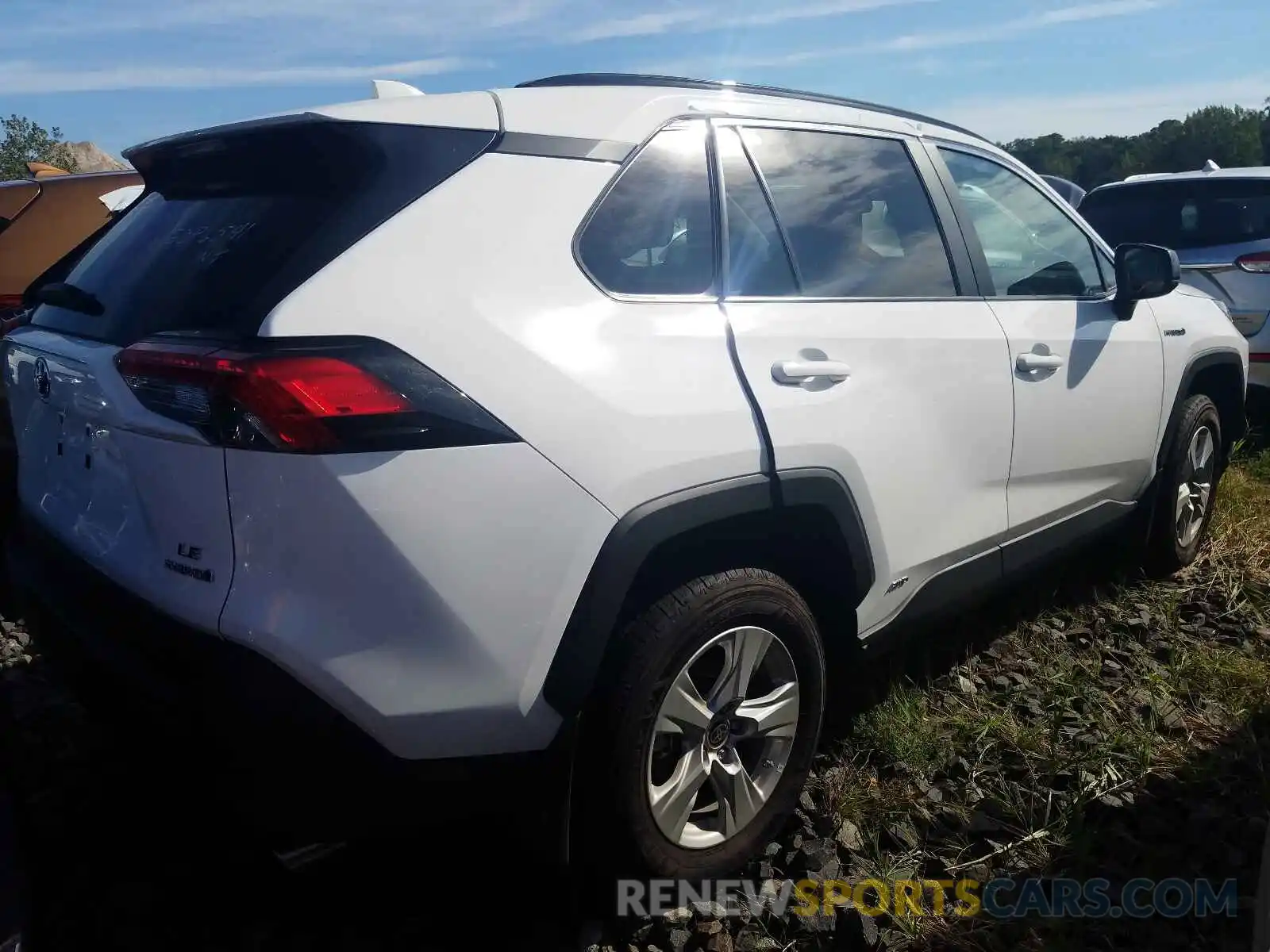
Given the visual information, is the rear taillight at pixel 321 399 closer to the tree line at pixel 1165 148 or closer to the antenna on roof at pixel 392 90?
the antenna on roof at pixel 392 90

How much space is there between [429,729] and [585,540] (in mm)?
424

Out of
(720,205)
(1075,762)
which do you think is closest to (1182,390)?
(1075,762)

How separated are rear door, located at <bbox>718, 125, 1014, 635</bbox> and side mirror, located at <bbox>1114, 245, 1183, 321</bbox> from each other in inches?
Result: 32.7

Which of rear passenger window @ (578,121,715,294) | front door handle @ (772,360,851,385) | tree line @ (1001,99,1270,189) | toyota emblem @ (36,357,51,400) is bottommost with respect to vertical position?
front door handle @ (772,360,851,385)

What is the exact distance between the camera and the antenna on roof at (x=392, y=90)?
2268 mm

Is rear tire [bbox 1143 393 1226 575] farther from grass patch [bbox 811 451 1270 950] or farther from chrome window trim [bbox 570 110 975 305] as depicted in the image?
chrome window trim [bbox 570 110 975 305]

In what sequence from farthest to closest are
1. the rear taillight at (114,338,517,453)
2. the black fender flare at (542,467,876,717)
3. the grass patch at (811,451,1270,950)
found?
the grass patch at (811,451,1270,950), the black fender flare at (542,467,876,717), the rear taillight at (114,338,517,453)

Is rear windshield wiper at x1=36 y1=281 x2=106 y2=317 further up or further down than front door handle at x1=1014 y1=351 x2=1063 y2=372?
further up

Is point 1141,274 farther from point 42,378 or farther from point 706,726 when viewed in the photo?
point 42,378

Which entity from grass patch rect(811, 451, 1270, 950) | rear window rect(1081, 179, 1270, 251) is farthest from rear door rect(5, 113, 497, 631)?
rear window rect(1081, 179, 1270, 251)

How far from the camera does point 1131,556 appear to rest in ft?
13.3

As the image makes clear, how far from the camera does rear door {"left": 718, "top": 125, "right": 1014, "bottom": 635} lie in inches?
89.1

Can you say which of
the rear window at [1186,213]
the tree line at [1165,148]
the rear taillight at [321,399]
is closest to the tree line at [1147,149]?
the tree line at [1165,148]

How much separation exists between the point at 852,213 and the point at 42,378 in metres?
1.97
